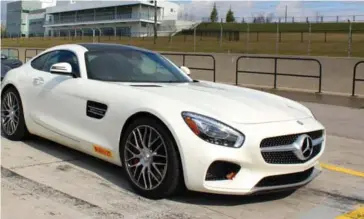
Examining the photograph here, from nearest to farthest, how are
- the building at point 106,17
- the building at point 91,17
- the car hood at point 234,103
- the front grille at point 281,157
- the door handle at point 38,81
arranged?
1. the front grille at point 281,157
2. the car hood at point 234,103
3. the door handle at point 38,81
4. the building at point 106,17
5. the building at point 91,17

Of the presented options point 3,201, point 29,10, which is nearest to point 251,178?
point 3,201

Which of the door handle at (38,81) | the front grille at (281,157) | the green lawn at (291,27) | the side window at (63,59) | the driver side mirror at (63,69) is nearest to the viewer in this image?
the front grille at (281,157)

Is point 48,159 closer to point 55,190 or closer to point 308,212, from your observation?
point 55,190

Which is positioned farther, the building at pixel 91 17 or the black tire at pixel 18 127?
the building at pixel 91 17

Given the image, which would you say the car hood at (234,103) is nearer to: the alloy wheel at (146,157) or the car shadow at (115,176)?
the alloy wheel at (146,157)

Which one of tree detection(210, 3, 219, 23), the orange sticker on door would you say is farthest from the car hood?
tree detection(210, 3, 219, 23)

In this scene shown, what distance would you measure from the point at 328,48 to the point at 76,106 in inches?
1328

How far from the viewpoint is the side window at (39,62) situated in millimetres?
6297

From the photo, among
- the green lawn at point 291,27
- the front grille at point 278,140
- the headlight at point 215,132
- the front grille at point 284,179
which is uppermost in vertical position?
the green lawn at point 291,27

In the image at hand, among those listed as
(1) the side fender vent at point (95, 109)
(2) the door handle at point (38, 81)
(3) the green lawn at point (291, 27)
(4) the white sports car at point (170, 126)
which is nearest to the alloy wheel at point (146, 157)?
(4) the white sports car at point (170, 126)

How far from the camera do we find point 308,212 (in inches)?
162

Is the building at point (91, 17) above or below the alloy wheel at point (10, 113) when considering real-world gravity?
above

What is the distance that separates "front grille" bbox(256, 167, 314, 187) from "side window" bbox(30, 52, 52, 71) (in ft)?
11.4

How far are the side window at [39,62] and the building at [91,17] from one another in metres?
69.2
